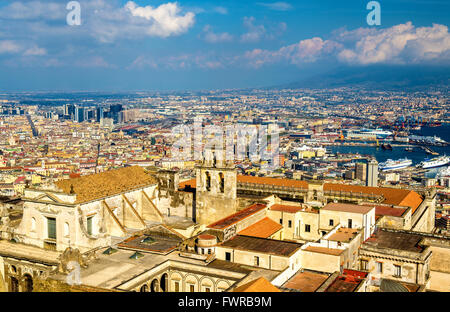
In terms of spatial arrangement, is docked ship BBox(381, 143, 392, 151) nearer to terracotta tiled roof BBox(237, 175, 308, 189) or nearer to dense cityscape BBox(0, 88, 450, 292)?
dense cityscape BBox(0, 88, 450, 292)

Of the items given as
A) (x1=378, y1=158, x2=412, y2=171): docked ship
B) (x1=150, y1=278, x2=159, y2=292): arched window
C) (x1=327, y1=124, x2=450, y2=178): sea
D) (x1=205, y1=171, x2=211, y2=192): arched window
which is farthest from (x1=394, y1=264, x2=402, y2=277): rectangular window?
(x1=327, y1=124, x2=450, y2=178): sea

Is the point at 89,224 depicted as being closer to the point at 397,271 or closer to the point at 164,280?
the point at 164,280

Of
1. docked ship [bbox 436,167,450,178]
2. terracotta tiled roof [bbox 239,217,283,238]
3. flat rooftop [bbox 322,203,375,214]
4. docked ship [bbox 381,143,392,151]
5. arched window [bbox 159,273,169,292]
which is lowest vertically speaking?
docked ship [bbox 436,167,450,178]
